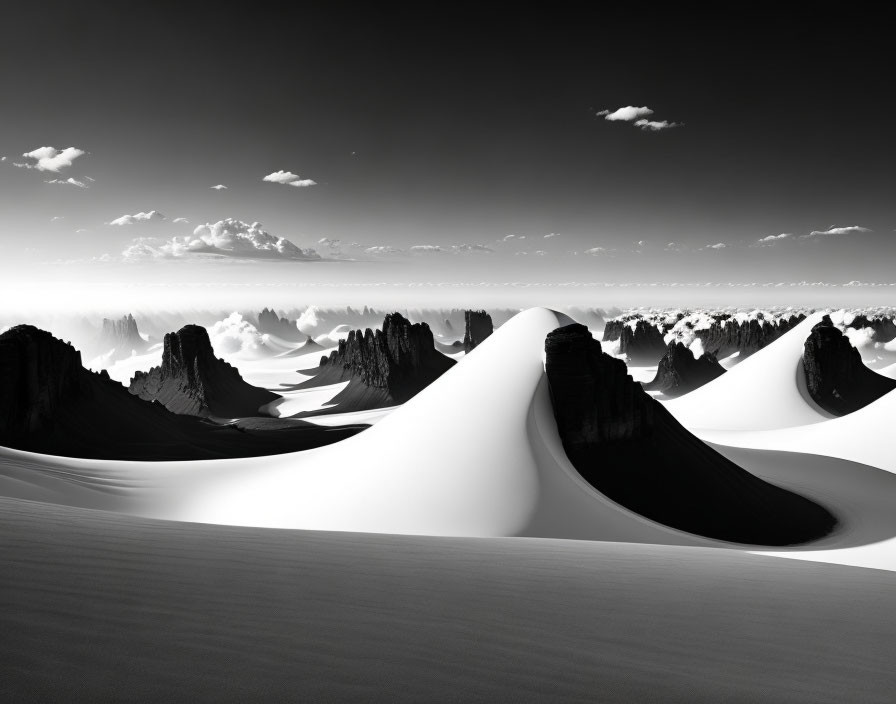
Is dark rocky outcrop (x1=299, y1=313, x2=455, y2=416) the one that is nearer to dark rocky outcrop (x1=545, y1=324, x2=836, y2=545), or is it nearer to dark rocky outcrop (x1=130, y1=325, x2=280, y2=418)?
dark rocky outcrop (x1=130, y1=325, x2=280, y2=418)

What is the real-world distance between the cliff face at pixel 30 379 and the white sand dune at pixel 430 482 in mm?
24575

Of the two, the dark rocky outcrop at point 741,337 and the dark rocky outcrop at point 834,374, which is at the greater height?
the dark rocky outcrop at point 741,337

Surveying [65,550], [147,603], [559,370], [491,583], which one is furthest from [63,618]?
[559,370]

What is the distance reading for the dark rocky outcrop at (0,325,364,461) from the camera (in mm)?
38625

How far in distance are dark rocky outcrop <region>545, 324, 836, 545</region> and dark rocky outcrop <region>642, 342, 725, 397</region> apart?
85.8m

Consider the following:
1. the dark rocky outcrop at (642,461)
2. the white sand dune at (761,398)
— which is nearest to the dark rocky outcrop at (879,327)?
the white sand dune at (761,398)

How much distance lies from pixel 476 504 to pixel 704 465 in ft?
43.7

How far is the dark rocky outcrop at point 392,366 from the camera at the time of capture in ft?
312

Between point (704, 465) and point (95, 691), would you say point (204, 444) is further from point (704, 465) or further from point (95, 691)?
point (95, 691)

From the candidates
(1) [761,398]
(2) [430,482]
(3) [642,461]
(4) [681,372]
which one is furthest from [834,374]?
(2) [430,482]

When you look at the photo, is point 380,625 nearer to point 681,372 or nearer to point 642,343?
point 681,372

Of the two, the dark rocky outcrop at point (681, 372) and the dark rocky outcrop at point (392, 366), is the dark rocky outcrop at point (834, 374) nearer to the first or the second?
→ the dark rocky outcrop at point (681, 372)

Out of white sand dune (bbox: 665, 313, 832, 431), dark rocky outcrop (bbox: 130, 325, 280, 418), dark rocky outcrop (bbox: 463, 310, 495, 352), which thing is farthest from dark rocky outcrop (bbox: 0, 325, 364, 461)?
dark rocky outcrop (bbox: 463, 310, 495, 352)

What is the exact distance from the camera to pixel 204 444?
48781 millimetres
